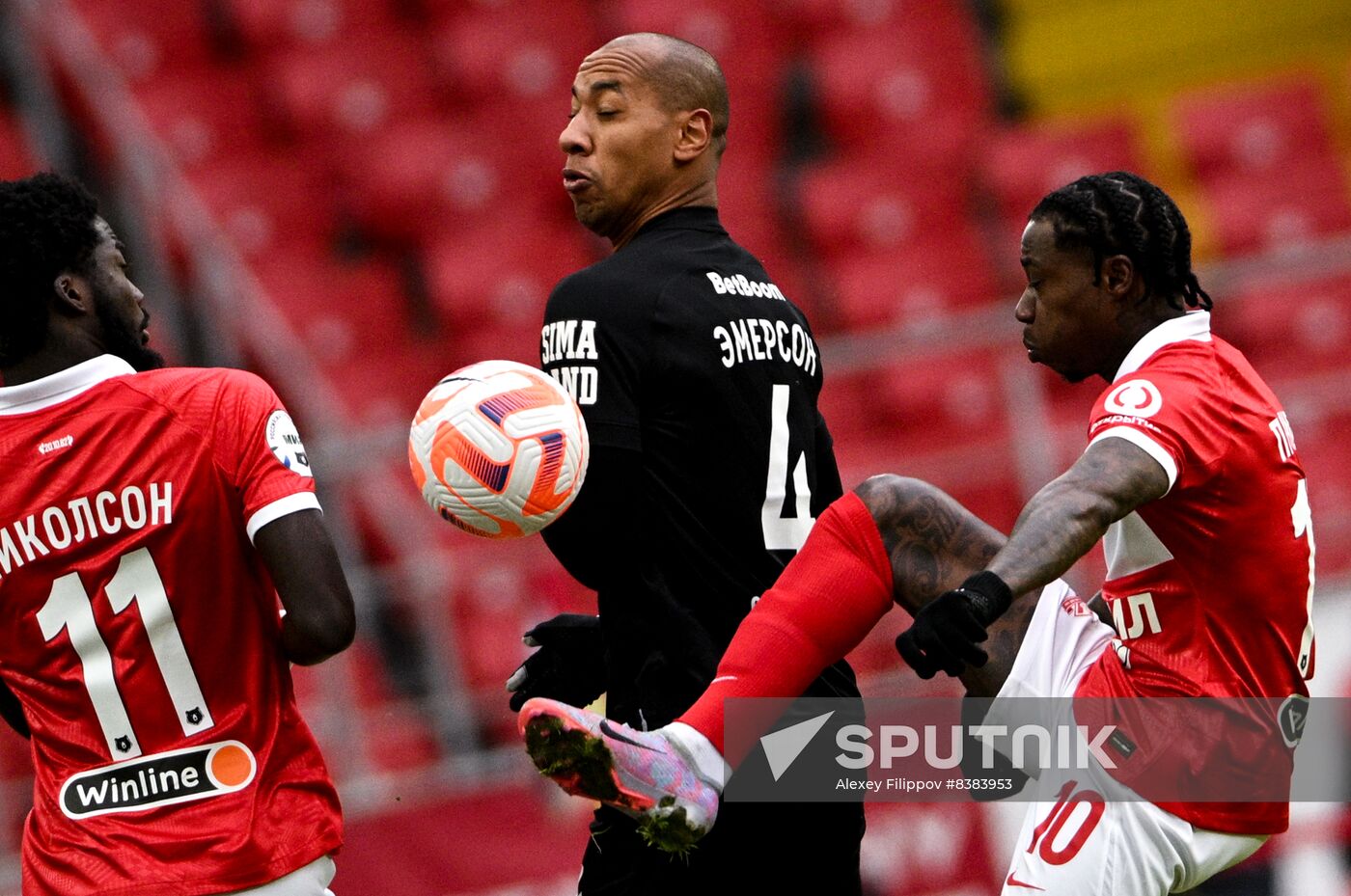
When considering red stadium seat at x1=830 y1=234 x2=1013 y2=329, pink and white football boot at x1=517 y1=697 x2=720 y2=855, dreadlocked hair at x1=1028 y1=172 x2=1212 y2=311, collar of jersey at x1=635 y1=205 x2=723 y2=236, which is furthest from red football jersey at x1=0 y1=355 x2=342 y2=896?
red stadium seat at x1=830 y1=234 x2=1013 y2=329

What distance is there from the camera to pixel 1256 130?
11.6 metres

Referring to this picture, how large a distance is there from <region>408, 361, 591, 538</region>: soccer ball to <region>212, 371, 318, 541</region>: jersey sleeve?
10.2 inches

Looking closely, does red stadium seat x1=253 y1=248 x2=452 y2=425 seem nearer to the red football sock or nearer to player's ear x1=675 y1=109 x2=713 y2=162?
player's ear x1=675 y1=109 x2=713 y2=162

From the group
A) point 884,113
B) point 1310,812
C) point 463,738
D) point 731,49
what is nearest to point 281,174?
point 731,49

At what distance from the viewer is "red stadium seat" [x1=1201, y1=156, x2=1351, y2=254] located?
1103 centimetres

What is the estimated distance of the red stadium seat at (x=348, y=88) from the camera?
11773 mm

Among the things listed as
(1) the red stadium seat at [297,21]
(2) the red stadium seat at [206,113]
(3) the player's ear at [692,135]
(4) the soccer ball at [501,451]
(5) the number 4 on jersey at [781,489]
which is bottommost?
(5) the number 4 on jersey at [781,489]

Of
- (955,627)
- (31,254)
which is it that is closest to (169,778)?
(31,254)

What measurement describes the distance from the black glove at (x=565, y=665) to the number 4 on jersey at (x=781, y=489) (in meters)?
0.46

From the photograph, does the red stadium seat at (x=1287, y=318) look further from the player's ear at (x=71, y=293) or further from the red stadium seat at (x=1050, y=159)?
the player's ear at (x=71, y=293)

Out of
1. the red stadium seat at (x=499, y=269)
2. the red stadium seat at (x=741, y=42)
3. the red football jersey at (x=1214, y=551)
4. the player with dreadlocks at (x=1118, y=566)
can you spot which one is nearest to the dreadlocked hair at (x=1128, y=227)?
the player with dreadlocks at (x=1118, y=566)

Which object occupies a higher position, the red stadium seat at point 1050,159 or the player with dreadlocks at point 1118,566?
the red stadium seat at point 1050,159

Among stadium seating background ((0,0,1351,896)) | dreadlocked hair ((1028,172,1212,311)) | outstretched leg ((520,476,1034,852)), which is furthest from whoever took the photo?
stadium seating background ((0,0,1351,896))

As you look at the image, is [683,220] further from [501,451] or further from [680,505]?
[501,451]
